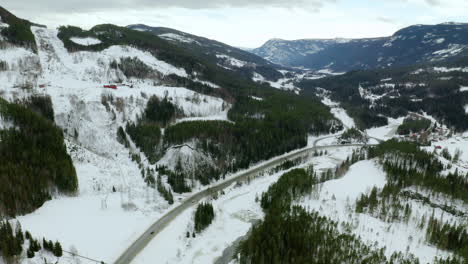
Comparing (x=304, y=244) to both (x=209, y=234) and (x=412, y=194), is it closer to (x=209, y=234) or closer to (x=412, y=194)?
(x=209, y=234)

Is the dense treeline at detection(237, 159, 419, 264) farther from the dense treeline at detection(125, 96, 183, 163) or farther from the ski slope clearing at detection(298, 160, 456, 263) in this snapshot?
the dense treeline at detection(125, 96, 183, 163)

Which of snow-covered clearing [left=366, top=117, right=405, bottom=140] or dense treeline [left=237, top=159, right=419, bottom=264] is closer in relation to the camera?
dense treeline [left=237, top=159, right=419, bottom=264]

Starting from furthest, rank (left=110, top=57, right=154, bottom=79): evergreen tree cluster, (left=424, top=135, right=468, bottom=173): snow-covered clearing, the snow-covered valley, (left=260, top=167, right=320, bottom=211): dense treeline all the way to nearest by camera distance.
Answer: (left=110, top=57, right=154, bottom=79): evergreen tree cluster, (left=424, top=135, right=468, bottom=173): snow-covered clearing, (left=260, top=167, right=320, bottom=211): dense treeline, the snow-covered valley

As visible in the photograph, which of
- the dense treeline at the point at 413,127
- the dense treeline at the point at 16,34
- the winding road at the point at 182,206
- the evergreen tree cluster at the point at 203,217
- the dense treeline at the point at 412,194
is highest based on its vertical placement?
the dense treeline at the point at 16,34

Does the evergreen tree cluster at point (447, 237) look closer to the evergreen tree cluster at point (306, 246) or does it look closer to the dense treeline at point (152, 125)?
the evergreen tree cluster at point (306, 246)

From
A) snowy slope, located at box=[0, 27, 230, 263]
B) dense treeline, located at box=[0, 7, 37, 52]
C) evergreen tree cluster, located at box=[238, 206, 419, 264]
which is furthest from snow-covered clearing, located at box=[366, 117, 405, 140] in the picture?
dense treeline, located at box=[0, 7, 37, 52]

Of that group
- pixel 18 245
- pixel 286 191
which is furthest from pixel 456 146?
pixel 18 245

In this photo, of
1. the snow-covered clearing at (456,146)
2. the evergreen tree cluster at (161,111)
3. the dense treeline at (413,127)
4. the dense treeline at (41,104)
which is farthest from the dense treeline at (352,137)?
the dense treeline at (41,104)
